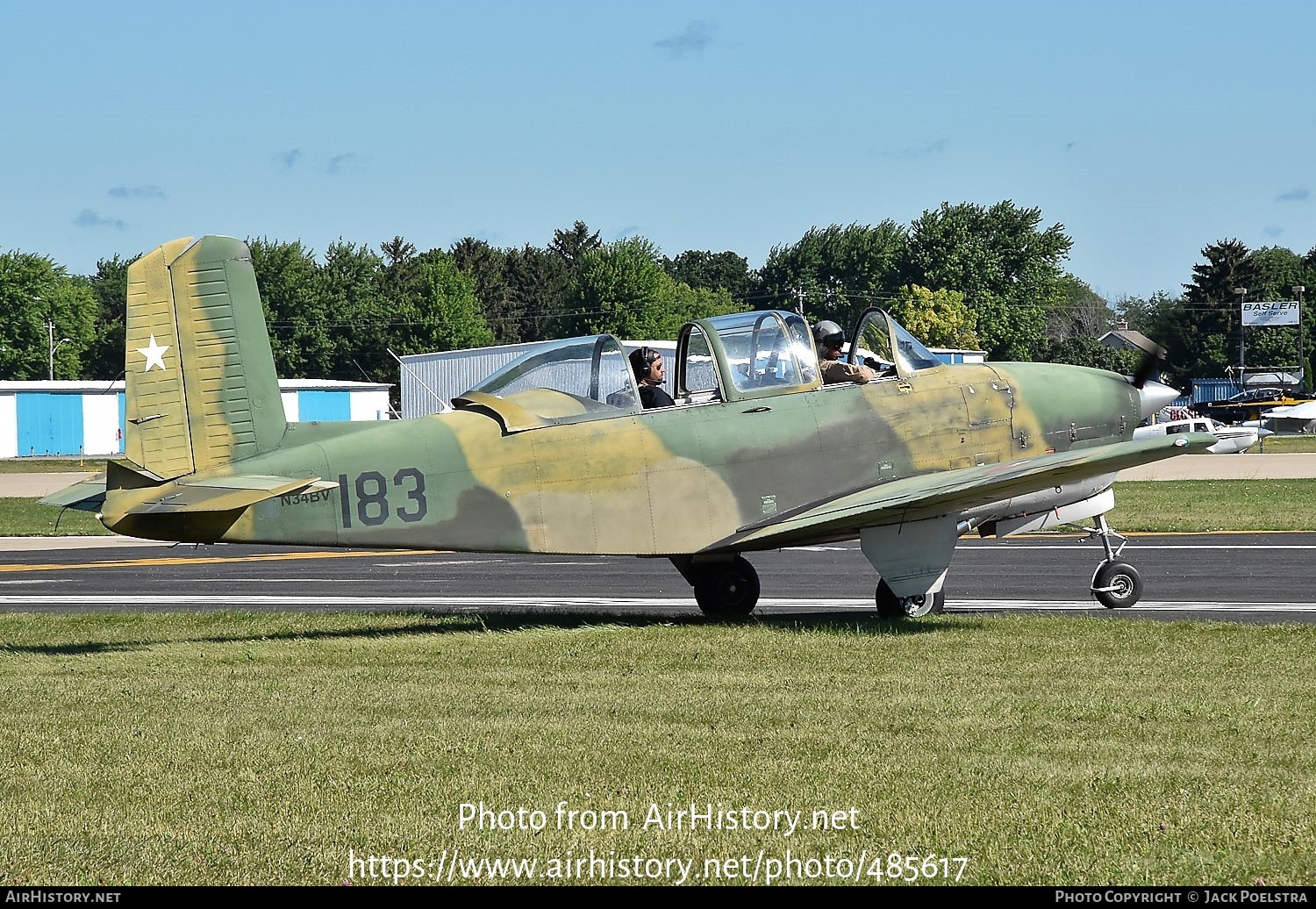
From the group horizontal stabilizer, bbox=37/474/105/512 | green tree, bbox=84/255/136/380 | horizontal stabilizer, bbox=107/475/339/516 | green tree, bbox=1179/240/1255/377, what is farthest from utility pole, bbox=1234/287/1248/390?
horizontal stabilizer, bbox=107/475/339/516

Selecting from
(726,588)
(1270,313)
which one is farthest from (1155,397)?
(1270,313)

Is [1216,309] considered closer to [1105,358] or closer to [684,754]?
[1105,358]

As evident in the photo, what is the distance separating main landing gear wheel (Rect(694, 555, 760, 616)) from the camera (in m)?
14.5

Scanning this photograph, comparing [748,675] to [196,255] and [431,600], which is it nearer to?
[196,255]

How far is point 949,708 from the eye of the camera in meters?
9.12

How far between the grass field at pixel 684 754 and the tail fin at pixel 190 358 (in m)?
1.76

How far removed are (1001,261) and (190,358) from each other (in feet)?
364

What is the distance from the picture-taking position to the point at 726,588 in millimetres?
14523

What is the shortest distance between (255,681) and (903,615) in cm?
612

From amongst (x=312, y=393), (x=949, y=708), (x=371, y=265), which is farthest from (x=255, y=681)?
(x=371, y=265)

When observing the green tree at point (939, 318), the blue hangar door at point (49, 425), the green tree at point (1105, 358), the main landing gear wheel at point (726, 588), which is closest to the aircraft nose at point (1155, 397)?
the main landing gear wheel at point (726, 588)

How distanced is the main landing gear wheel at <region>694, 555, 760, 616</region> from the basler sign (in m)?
103

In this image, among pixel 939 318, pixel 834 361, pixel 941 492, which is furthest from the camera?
pixel 939 318

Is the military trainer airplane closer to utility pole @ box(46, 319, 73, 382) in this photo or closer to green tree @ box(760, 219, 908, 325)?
utility pole @ box(46, 319, 73, 382)
